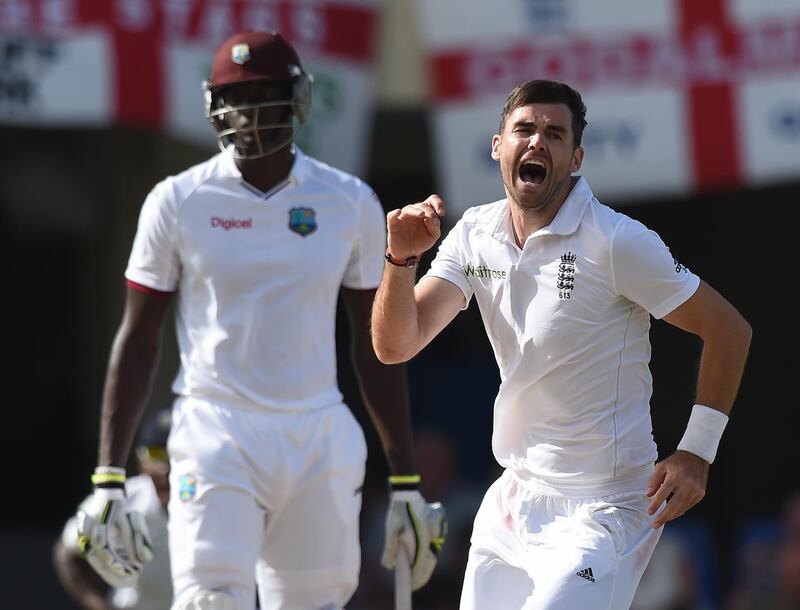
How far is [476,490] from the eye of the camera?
31.3 ft

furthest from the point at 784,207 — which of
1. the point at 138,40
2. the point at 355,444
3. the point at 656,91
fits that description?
the point at 355,444

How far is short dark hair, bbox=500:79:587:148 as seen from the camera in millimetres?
4230

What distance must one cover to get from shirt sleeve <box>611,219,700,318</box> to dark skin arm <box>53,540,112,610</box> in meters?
3.26

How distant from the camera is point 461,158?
807cm

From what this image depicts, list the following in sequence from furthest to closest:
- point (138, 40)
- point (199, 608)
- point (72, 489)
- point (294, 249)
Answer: point (72, 489)
point (138, 40)
point (294, 249)
point (199, 608)

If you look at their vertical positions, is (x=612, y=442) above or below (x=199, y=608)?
above

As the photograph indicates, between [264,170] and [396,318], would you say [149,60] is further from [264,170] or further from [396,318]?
[396,318]

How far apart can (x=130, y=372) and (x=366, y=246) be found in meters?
0.82

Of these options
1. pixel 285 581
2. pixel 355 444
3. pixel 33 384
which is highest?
pixel 355 444

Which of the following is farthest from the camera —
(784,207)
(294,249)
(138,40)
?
(784,207)

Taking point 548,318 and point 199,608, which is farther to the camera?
point 199,608

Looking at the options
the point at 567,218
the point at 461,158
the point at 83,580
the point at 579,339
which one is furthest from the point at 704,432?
the point at 461,158

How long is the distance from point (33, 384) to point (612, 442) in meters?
7.63

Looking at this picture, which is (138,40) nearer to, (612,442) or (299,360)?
(299,360)
